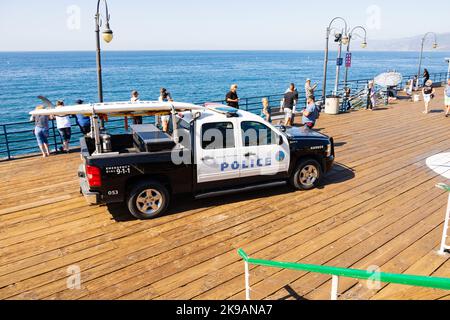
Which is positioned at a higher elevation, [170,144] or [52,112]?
[52,112]

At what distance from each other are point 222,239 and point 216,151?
1938 mm

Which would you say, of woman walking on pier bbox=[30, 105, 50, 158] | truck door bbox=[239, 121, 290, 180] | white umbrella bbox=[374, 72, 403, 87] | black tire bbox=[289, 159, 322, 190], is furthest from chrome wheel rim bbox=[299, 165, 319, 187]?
white umbrella bbox=[374, 72, 403, 87]

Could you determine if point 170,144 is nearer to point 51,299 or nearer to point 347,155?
point 51,299

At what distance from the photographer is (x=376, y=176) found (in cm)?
952

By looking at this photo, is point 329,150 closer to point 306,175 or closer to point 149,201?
point 306,175

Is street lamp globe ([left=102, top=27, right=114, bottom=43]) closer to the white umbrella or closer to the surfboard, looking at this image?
the surfboard

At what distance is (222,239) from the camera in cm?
629

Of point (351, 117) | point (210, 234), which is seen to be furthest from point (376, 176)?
point (351, 117)

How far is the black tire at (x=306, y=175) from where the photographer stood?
8.34m

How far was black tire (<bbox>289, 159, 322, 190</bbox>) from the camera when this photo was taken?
834cm

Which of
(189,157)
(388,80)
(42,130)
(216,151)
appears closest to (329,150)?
Result: (216,151)

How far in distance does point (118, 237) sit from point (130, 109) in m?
2.46

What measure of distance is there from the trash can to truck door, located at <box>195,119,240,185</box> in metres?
12.8
